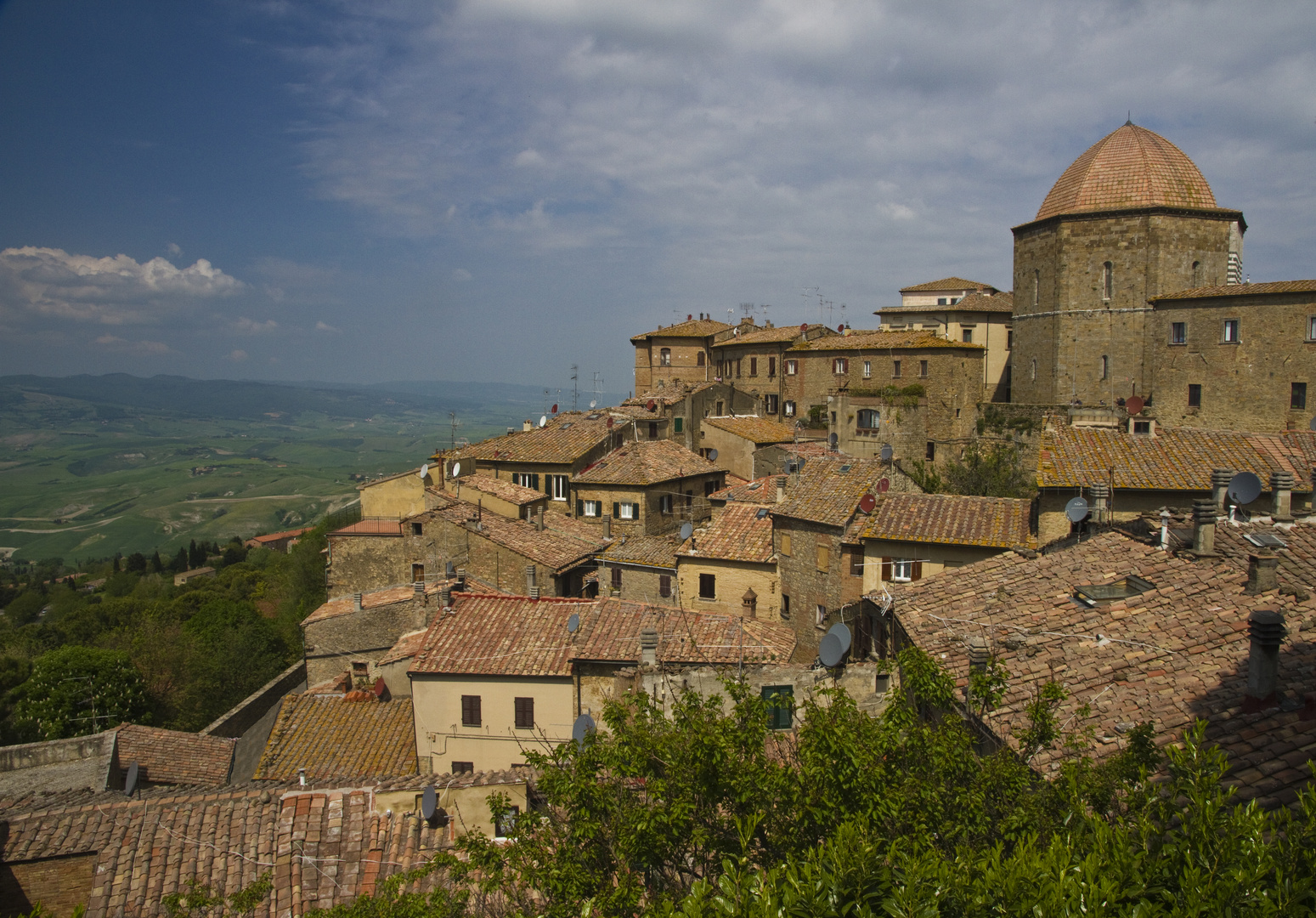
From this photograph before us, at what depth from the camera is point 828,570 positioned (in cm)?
2536

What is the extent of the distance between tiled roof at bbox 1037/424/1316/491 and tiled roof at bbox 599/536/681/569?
13.3 meters

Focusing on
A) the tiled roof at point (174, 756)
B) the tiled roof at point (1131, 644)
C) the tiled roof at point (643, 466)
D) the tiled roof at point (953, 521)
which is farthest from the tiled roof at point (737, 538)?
the tiled roof at point (174, 756)

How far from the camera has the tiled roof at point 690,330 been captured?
6241 centimetres

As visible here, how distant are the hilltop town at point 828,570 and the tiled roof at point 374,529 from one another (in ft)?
1.31

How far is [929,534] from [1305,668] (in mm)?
12061

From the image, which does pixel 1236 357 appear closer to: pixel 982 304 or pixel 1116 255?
pixel 1116 255

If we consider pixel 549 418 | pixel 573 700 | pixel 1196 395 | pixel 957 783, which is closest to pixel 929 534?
pixel 573 700

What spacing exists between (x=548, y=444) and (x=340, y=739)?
20084 mm

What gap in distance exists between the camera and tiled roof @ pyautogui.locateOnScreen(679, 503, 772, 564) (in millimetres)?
27984

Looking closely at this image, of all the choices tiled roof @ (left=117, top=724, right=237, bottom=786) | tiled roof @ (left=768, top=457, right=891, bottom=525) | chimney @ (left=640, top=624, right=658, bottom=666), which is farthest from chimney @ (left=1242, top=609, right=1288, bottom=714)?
tiled roof @ (left=117, top=724, right=237, bottom=786)

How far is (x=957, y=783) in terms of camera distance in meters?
8.39

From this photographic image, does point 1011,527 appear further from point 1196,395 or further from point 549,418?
point 549,418

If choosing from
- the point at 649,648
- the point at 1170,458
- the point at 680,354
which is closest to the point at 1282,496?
the point at 1170,458

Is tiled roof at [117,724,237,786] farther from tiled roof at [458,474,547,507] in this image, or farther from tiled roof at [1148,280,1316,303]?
tiled roof at [1148,280,1316,303]
